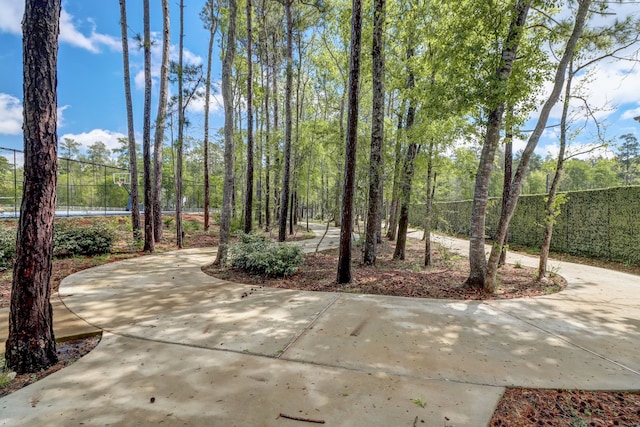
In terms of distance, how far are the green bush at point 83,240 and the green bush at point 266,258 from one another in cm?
406

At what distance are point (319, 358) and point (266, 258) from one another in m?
3.75

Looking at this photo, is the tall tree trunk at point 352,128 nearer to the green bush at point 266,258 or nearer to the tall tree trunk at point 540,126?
the green bush at point 266,258

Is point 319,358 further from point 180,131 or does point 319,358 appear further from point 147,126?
point 180,131

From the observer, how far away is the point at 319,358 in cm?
272

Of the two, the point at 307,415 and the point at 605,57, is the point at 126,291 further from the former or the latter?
the point at 605,57

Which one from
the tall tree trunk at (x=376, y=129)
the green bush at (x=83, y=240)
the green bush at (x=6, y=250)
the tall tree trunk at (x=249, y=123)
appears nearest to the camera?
the green bush at (x=6, y=250)

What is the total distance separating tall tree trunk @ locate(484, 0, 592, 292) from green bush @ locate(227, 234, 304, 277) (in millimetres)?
3765

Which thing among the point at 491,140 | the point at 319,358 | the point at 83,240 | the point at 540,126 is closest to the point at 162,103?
the point at 83,240

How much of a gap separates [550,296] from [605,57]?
15.4ft

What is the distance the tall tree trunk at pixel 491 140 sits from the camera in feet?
14.9

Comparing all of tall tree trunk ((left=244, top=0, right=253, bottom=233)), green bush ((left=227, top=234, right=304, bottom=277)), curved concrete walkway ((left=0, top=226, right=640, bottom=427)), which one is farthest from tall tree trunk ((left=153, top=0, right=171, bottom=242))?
curved concrete walkway ((left=0, top=226, right=640, bottom=427))

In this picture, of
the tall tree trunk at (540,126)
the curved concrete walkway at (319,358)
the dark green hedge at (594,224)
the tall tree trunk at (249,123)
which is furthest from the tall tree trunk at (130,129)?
the tall tree trunk at (540,126)

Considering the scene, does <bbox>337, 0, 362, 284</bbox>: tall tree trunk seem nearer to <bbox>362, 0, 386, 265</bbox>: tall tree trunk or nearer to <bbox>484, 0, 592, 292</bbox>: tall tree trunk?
<bbox>362, 0, 386, 265</bbox>: tall tree trunk

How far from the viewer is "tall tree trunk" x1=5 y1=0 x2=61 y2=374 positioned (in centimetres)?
244
